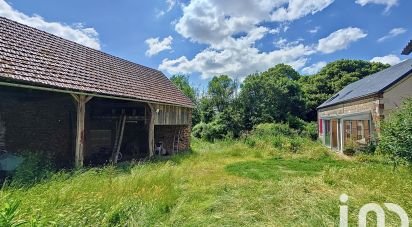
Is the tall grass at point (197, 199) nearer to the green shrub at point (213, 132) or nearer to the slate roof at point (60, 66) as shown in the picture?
the slate roof at point (60, 66)

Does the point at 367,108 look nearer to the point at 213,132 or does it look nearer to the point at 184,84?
the point at 213,132

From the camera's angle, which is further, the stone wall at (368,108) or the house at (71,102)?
the stone wall at (368,108)

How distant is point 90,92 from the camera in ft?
27.8

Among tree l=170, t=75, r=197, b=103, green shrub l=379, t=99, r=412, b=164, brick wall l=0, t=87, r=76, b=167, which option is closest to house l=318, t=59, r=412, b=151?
green shrub l=379, t=99, r=412, b=164

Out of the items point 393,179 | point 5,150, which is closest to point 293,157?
point 393,179

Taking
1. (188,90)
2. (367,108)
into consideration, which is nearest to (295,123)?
(367,108)

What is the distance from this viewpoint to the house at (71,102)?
25.9 ft

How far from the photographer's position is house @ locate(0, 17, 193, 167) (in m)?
7.90

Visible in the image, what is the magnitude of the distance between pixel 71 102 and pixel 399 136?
443 inches

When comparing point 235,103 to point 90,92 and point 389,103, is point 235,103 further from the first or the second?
point 90,92


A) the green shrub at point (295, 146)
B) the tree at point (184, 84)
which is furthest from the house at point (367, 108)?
the tree at point (184, 84)

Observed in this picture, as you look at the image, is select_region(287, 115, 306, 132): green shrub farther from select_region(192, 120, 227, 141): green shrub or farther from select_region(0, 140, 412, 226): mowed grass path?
select_region(0, 140, 412, 226): mowed grass path

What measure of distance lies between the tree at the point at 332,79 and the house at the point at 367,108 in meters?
8.72

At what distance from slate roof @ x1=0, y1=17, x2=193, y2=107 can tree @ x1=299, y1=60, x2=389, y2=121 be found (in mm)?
18834
